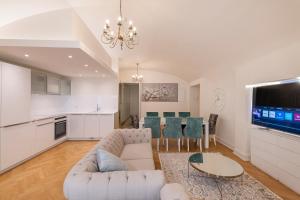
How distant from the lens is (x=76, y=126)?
5.62 metres

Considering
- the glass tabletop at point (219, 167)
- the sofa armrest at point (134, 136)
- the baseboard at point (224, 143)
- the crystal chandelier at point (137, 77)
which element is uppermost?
the crystal chandelier at point (137, 77)

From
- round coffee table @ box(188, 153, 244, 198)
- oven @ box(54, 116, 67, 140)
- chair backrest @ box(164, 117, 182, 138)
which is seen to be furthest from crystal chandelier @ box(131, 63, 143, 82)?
round coffee table @ box(188, 153, 244, 198)

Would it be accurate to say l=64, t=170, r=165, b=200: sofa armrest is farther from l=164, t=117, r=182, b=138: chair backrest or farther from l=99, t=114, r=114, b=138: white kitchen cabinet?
l=99, t=114, r=114, b=138: white kitchen cabinet

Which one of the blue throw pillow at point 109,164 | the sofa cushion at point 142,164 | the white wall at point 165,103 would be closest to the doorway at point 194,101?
the white wall at point 165,103

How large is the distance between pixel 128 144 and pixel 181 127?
169 cm

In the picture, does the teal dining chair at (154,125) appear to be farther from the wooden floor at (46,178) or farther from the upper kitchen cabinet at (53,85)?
the upper kitchen cabinet at (53,85)

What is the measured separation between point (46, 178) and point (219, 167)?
9.66ft

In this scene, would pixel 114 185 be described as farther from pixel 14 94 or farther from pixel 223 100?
pixel 223 100

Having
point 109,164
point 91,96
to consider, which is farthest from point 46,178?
point 91,96

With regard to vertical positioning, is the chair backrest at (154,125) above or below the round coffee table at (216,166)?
above

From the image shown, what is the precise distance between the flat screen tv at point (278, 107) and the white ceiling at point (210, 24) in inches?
29.8

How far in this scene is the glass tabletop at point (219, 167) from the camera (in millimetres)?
2430

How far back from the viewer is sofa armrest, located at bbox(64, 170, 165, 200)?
1.34 metres

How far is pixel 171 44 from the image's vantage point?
4.71 metres
